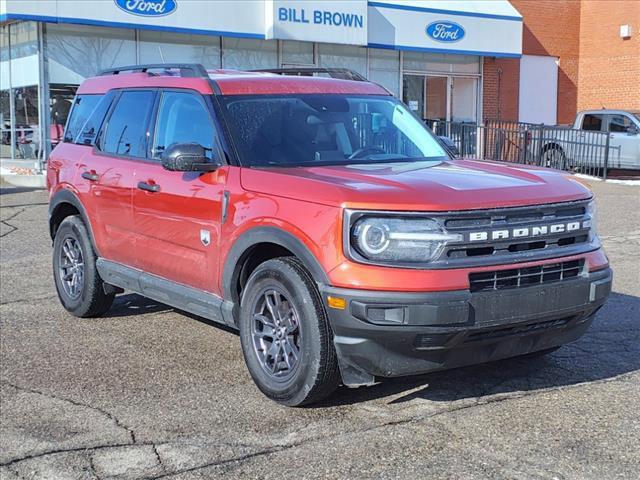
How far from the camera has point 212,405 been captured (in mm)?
4848

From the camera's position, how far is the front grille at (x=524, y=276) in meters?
4.25

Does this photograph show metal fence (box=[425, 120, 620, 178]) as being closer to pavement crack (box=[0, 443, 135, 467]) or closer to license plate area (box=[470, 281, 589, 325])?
license plate area (box=[470, 281, 589, 325])

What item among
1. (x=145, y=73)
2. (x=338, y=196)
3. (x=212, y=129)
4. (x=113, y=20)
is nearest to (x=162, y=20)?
(x=113, y=20)

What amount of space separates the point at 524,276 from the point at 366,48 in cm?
1877

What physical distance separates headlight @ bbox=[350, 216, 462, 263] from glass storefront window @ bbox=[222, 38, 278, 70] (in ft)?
54.0

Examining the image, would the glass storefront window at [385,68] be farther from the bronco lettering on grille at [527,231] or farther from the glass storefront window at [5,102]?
the bronco lettering on grille at [527,231]

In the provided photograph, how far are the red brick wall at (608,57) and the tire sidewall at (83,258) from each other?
75.2 feet

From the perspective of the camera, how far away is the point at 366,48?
22359 millimetres

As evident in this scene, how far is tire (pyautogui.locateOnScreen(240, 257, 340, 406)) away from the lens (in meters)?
4.42

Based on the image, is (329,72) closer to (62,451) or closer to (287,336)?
(287,336)

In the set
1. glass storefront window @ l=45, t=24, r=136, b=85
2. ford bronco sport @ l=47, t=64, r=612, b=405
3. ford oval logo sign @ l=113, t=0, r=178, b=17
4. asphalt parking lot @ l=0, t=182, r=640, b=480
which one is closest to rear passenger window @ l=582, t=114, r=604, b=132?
ford oval logo sign @ l=113, t=0, r=178, b=17

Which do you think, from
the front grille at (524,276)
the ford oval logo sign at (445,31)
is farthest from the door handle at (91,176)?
the ford oval logo sign at (445,31)

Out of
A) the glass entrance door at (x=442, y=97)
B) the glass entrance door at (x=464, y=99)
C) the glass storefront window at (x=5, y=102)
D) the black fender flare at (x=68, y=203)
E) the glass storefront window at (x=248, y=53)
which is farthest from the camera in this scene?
the glass entrance door at (x=464, y=99)

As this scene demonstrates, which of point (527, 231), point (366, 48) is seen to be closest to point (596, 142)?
Answer: point (366, 48)
